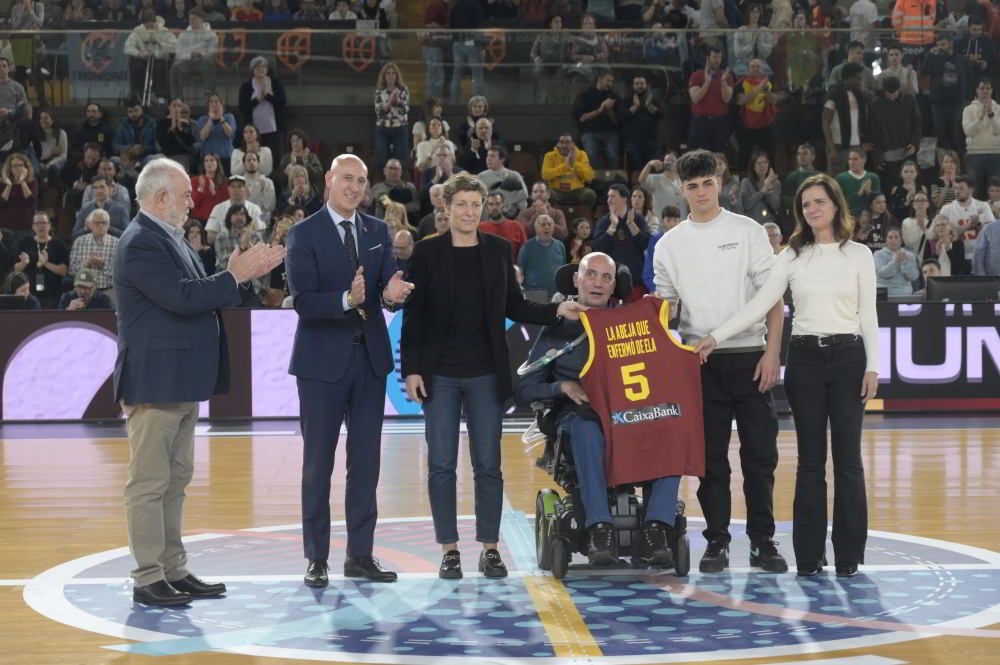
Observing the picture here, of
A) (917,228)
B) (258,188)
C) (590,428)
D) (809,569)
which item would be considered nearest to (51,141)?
(258,188)

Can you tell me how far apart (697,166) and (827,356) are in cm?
107

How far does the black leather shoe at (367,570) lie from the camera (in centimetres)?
645

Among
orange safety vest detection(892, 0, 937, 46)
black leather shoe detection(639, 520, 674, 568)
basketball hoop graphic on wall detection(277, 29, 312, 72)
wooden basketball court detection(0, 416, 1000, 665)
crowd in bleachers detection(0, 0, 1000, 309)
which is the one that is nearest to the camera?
wooden basketball court detection(0, 416, 1000, 665)

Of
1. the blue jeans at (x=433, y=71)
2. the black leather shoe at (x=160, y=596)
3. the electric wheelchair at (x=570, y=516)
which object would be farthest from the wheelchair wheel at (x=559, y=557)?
the blue jeans at (x=433, y=71)

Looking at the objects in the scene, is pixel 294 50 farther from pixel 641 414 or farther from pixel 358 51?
pixel 641 414

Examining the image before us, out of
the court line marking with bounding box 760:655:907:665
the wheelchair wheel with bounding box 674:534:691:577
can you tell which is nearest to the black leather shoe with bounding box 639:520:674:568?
the wheelchair wheel with bounding box 674:534:691:577

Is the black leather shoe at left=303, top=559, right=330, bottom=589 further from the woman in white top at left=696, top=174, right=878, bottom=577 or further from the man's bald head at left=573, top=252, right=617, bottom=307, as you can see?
the woman in white top at left=696, top=174, right=878, bottom=577

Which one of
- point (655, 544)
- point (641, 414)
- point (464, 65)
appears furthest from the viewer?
point (464, 65)

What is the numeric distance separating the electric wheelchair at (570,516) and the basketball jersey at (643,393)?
16 cm

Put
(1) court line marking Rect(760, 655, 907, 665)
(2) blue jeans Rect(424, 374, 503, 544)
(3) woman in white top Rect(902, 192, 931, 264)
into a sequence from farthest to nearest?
(3) woman in white top Rect(902, 192, 931, 264) < (2) blue jeans Rect(424, 374, 503, 544) < (1) court line marking Rect(760, 655, 907, 665)

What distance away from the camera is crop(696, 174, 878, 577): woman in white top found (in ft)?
21.1

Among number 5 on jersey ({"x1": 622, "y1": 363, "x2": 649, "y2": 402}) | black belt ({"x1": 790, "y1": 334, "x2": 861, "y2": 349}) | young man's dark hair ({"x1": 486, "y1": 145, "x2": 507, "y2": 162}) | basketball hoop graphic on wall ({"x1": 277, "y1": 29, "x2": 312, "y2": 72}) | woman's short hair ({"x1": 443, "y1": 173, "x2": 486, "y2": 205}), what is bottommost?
number 5 on jersey ({"x1": 622, "y1": 363, "x2": 649, "y2": 402})

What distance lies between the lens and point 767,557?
21.6 feet

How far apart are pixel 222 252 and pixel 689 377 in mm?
8961
